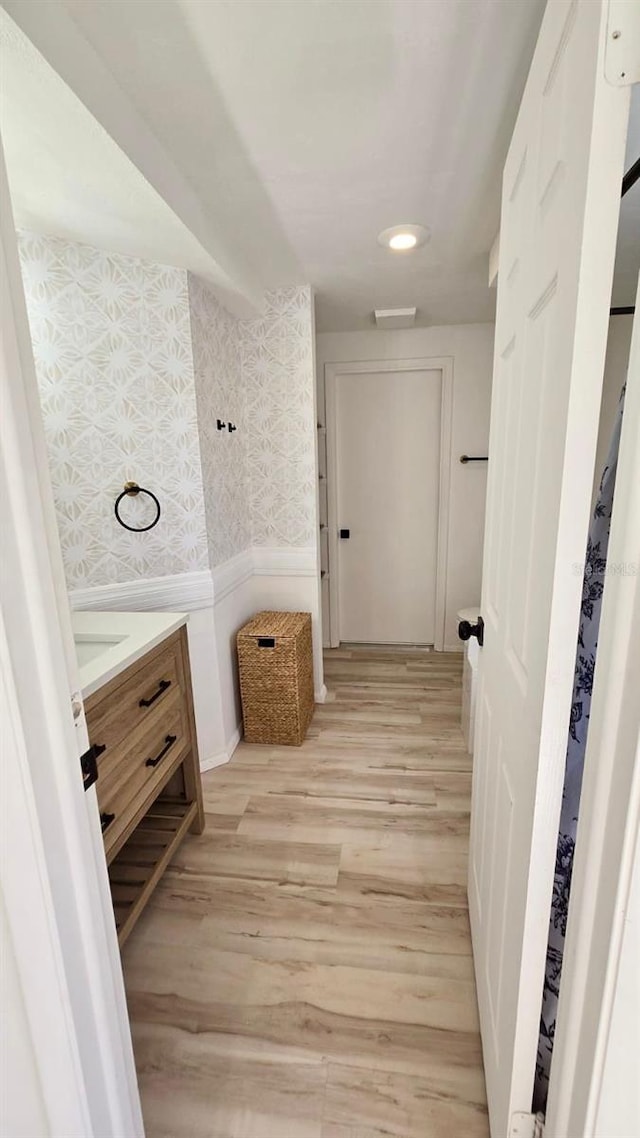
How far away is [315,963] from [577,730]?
1.11 m

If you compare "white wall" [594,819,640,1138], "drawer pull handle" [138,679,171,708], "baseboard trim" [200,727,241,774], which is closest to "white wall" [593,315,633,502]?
"white wall" [594,819,640,1138]

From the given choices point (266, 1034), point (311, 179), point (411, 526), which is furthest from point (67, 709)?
point (411, 526)

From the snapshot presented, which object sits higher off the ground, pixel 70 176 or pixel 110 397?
pixel 70 176

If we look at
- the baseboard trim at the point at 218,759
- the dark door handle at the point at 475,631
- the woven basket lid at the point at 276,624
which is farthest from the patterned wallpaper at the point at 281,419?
the dark door handle at the point at 475,631

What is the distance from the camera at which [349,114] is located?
4.07ft

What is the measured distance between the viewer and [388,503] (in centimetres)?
347

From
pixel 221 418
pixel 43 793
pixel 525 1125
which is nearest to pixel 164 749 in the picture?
pixel 43 793

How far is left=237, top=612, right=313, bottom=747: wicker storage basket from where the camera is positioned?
2.35 meters

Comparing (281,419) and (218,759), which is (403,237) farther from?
(218,759)

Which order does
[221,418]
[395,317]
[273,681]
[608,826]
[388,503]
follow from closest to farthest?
[608,826] < [221,418] < [273,681] < [395,317] < [388,503]

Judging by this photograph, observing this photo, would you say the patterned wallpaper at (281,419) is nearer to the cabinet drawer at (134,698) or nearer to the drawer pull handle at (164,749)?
the cabinet drawer at (134,698)

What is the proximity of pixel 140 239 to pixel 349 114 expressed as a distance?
0.78 metres

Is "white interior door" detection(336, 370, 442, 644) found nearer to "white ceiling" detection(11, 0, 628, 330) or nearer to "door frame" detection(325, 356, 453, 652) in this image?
"door frame" detection(325, 356, 453, 652)

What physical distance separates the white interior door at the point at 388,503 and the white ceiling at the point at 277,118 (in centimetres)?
141
